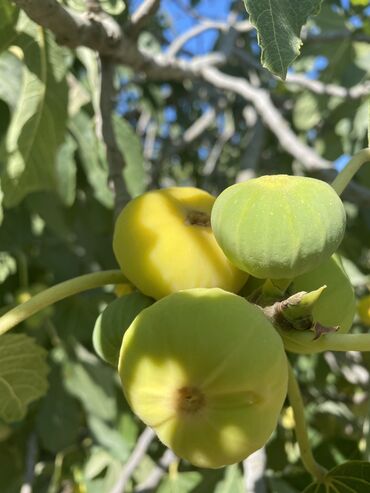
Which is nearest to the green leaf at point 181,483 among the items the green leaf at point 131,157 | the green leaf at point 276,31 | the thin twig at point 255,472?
the thin twig at point 255,472

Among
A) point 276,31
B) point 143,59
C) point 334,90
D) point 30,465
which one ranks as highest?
point 276,31

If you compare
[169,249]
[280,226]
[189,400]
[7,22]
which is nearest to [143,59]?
[7,22]

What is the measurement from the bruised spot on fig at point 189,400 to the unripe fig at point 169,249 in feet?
0.69

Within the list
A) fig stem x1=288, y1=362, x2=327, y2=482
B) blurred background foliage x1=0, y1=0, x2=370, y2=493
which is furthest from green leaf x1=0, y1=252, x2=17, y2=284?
fig stem x1=288, y1=362, x2=327, y2=482

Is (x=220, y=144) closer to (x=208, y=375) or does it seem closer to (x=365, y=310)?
(x=365, y=310)

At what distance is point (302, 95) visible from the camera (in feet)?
9.26

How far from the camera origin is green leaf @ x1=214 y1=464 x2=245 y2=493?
1721 millimetres

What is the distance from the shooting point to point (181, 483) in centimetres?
187

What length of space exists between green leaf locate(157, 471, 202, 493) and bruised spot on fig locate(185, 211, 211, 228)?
1033 millimetres

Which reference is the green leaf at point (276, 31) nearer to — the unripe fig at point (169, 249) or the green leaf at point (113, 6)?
the unripe fig at point (169, 249)

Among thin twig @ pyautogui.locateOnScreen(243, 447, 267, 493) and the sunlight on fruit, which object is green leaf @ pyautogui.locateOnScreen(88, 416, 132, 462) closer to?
thin twig @ pyautogui.locateOnScreen(243, 447, 267, 493)

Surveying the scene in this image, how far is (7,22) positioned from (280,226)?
1004 millimetres

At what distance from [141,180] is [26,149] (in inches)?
17.2

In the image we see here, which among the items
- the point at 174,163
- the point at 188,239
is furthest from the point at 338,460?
the point at 174,163
